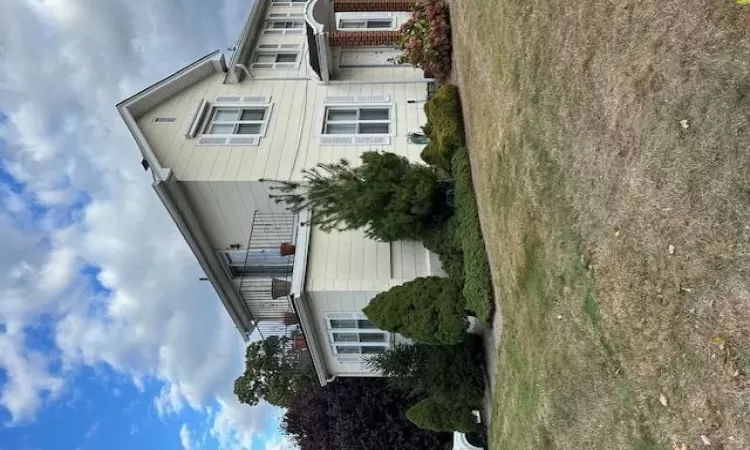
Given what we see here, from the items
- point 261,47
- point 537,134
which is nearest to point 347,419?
point 261,47

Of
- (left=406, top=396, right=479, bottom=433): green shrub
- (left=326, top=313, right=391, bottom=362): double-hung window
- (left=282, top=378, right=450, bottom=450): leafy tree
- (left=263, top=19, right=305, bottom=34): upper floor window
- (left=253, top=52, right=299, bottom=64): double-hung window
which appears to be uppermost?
(left=263, top=19, right=305, bottom=34): upper floor window

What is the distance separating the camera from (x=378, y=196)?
12562mm

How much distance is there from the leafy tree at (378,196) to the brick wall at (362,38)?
6.42 meters

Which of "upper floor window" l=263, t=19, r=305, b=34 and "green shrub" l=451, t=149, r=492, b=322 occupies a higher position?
"upper floor window" l=263, t=19, r=305, b=34

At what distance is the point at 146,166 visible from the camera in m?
15.7

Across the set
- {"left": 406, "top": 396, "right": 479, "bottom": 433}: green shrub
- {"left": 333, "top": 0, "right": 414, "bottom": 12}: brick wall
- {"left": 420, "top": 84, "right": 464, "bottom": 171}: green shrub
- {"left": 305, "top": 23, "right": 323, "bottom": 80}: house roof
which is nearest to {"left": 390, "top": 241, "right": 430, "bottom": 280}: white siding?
{"left": 420, "top": 84, "right": 464, "bottom": 171}: green shrub

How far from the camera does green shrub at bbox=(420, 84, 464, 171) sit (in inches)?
515

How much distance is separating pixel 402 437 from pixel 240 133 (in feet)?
46.2

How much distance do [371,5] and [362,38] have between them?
1.46 m

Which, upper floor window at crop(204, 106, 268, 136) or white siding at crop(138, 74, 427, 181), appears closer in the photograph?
white siding at crop(138, 74, 427, 181)

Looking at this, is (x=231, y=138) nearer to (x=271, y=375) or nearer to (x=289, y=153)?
(x=289, y=153)

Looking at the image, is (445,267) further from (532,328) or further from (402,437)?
(402,437)

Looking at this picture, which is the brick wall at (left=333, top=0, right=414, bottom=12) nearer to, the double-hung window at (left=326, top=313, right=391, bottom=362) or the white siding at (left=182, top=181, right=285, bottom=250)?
the white siding at (left=182, top=181, right=285, bottom=250)

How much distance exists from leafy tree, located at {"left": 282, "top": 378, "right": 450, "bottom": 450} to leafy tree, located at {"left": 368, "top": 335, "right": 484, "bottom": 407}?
716cm
